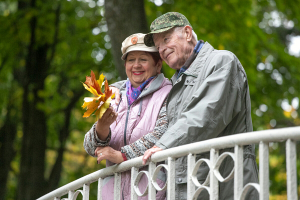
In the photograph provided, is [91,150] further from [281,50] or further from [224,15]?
[281,50]

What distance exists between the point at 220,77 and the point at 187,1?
15.7 ft

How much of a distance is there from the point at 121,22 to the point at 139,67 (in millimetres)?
1650

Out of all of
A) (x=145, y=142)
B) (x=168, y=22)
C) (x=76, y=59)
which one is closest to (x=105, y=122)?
(x=145, y=142)

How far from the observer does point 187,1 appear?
716cm

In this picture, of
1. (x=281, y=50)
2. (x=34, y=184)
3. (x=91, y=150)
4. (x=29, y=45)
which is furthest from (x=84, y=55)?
(x=91, y=150)

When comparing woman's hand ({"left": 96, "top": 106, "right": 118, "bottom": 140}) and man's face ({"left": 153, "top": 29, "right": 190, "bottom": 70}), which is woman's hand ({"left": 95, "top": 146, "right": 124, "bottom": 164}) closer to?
woman's hand ({"left": 96, "top": 106, "right": 118, "bottom": 140})

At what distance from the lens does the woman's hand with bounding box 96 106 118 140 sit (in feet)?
9.45

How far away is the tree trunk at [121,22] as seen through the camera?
4.80 m

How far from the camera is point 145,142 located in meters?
2.95

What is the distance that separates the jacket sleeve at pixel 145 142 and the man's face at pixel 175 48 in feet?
1.46

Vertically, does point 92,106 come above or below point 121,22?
below

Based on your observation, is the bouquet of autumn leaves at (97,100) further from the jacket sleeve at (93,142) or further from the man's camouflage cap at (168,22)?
the man's camouflage cap at (168,22)

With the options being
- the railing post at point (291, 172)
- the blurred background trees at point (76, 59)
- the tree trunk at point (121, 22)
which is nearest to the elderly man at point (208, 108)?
the railing post at point (291, 172)

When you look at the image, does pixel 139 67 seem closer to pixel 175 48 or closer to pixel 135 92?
pixel 135 92
